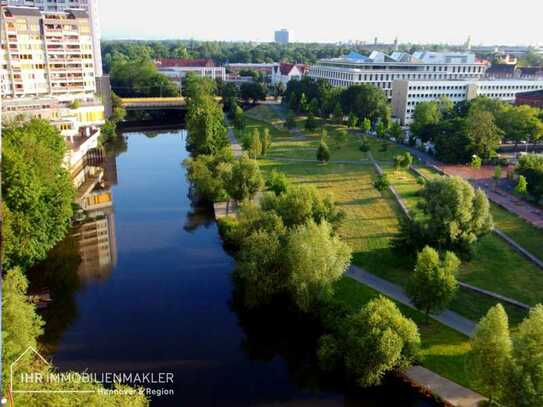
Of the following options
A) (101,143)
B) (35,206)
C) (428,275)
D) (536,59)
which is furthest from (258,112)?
(536,59)

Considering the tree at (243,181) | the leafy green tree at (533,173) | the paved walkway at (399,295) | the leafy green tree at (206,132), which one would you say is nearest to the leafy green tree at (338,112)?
the leafy green tree at (206,132)

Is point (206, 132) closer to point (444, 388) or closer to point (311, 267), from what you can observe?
point (311, 267)

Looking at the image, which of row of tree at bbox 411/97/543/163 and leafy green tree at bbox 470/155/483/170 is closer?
leafy green tree at bbox 470/155/483/170

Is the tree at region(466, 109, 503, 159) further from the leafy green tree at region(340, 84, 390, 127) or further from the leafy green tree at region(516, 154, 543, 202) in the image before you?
the leafy green tree at region(340, 84, 390, 127)

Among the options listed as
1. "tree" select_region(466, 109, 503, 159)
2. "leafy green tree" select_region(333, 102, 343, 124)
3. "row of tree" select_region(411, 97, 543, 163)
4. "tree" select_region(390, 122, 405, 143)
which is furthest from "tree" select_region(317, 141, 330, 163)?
"leafy green tree" select_region(333, 102, 343, 124)

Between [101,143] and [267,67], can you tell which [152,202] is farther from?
[267,67]

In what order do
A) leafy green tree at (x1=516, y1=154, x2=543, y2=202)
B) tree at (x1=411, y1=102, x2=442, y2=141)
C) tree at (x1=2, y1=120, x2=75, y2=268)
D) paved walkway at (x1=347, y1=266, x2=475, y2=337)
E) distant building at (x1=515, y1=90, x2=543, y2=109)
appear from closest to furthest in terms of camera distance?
paved walkway at (x1=347, y1=266, x2=475, y2=337)
tree at (x1=2, y1=120, x2=75, y2=268)
leafy green tree at (x1=516, y1=154, x2=543, y2=202)
tree at (x1=411, y1=102, x2=442, y2=141)
distant building at (x1=515, y1=90, x2=543, y2=109)

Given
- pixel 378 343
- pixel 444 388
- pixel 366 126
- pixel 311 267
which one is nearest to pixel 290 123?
pixel 366 126
